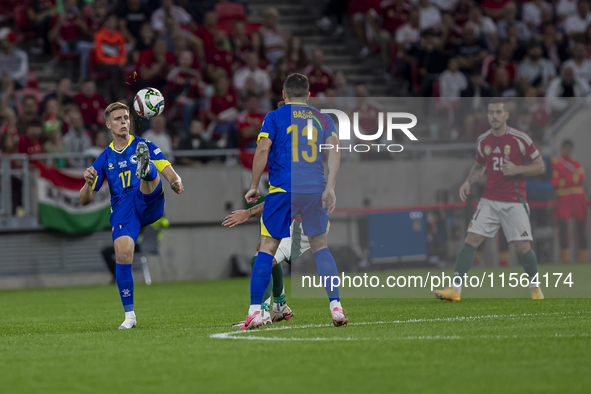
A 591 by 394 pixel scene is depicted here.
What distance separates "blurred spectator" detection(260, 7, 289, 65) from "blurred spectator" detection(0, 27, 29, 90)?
5.12 m

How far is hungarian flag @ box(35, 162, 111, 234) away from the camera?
1529 cm

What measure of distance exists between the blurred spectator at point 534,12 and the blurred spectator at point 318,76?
19.4 feet

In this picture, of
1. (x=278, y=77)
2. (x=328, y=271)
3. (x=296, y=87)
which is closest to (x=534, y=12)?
(x=278, y=77)

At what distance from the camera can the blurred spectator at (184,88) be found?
16922 mm

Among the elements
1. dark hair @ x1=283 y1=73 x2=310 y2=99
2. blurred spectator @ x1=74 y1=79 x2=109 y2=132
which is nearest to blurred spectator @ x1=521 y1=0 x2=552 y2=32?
blurred spectator @ x1=74 y1=79 x2=109 y2=132

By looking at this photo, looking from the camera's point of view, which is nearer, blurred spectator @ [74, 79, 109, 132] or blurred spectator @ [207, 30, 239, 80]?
blurred spectator @ [74, 79, 109, 132]

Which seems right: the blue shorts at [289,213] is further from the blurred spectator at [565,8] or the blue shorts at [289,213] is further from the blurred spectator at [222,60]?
the blurred spectator at [565,8]

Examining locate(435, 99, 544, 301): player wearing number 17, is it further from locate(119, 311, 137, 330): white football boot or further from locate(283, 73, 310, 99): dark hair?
locate(119, 311, 137, 330): white football boot

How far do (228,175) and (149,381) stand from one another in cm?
1181

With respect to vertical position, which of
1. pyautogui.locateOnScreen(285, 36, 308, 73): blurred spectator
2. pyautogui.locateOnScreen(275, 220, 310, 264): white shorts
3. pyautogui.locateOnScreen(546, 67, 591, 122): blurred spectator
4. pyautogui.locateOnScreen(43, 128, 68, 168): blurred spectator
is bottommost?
pyautogui.locateOnScreen(275, 220, 310, 264): white shorts

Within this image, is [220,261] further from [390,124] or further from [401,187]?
[390,124]

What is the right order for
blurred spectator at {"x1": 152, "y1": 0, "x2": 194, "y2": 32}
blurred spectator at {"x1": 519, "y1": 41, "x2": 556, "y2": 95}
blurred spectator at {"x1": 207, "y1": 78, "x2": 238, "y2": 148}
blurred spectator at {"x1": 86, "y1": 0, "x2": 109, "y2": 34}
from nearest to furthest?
1. blurred spectator at {"x1": 207, "y1": 78, "x2": 238, "y2": 148}
2. blurred spectator at {"x1": 86, "y1": 0, "x2": 109, "y2": 34}
3. blurred spectator at {"x1": 152, "y1": 0, "x2": 194, "y2": 32}
4. blurred spectator at {"x1": 519, "y1": 41, "x2": 556, "y2": 95}

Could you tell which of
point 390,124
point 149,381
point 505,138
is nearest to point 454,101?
point 390,124

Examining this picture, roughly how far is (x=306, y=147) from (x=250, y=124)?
31.1 ft
